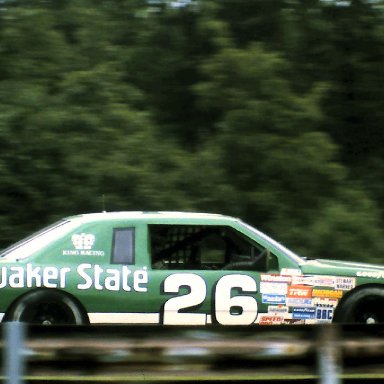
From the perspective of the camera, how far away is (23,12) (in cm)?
1848

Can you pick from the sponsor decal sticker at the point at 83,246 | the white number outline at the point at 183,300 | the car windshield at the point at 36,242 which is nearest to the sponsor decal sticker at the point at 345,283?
the white number outline at the point at 183,300

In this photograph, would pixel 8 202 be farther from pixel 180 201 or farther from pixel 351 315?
pixel 351 315

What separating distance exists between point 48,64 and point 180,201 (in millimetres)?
3768

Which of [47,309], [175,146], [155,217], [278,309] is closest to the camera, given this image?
[47,309]

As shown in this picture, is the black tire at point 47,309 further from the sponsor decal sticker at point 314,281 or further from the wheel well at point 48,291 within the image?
the sponsor decal sticker at point 314,281

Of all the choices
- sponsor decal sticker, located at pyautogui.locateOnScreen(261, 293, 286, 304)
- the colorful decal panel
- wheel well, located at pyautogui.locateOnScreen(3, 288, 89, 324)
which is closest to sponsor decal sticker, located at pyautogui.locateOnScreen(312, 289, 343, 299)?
the colorful decal panel

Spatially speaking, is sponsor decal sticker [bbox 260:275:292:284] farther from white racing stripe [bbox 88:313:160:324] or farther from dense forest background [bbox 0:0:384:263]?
dense forest background [bbox 0:0:384:263]

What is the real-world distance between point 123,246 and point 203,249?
3.64 ft

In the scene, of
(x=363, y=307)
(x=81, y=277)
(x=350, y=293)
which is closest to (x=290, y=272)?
(x=350, y=293)

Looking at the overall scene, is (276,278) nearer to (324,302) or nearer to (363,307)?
(324,302)

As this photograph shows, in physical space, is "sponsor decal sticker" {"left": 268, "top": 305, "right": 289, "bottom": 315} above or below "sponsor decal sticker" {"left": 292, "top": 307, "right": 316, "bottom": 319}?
above

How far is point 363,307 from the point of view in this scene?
10211mm

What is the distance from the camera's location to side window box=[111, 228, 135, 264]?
1009 cm

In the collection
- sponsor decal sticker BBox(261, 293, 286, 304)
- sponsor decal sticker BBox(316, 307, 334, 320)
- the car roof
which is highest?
the car roof
